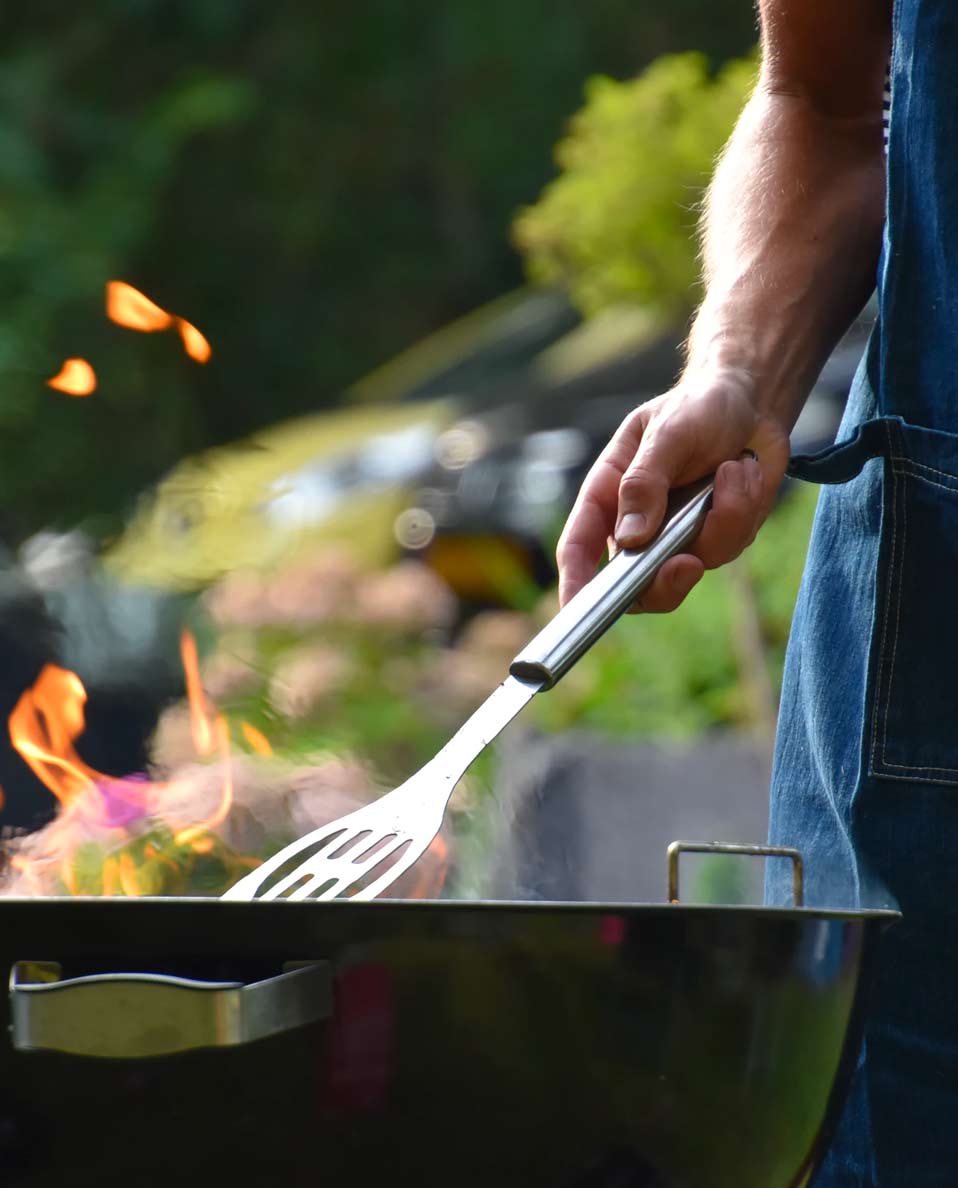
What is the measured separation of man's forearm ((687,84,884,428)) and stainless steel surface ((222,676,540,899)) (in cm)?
31

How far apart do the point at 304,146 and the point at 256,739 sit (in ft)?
47.1

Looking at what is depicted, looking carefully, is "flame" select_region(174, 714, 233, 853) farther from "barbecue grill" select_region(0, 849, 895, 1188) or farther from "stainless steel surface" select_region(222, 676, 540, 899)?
"barbecue grill" select_region(0, 849, 895, 1188)

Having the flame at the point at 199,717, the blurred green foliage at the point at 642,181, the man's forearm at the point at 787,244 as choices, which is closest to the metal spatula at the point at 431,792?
the man's forearm at the point at 787,244

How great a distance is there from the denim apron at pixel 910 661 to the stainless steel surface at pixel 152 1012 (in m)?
0.43

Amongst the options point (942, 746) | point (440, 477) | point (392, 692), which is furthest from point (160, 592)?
point (440, 477)

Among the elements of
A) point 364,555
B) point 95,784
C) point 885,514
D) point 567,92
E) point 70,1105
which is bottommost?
point 70,1105

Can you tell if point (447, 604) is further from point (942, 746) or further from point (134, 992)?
point (134, 992)

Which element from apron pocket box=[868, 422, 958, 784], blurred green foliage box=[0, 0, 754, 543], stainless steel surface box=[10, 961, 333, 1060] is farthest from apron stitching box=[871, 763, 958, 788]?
blurred green foliage box=[0, 0, 754, 543]

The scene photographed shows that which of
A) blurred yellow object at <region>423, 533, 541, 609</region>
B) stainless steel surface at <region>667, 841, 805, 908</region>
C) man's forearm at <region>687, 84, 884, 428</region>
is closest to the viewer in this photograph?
stainless steel surface at <region>667, 841, 805, 908</region>

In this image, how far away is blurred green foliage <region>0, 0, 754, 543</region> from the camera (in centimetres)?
1296

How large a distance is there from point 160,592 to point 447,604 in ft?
6.74

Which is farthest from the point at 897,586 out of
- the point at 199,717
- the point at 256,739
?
the point at 256,739

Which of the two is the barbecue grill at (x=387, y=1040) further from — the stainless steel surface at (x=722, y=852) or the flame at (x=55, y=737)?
the flame at (x=55, y=737)

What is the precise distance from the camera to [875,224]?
3.71 ft
